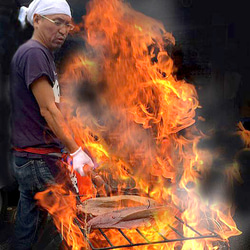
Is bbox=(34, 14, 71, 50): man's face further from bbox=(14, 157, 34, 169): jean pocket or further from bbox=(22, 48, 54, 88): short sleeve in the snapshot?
bbox=(14, 157, 34, 169): jean pocket

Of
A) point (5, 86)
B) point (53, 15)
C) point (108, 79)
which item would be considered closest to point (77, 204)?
point (53, 15)

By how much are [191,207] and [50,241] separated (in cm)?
248

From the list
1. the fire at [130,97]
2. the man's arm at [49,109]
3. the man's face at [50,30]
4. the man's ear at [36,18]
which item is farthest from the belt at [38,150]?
the fire at [130,97]

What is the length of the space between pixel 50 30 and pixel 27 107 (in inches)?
31.8

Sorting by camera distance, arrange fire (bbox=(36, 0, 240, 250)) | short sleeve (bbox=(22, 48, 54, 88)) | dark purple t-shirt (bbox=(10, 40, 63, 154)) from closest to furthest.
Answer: short sleeve (bbox=(22, 48, 54, 88)) → dark purple t-shirt (bbox=(10, 40, 63, 154)) → fire (bbox=(36, 0, 240, 250))

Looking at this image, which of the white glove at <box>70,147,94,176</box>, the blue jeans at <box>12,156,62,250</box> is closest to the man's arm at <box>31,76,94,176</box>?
the white glove at <box>70,147,94,176</box>

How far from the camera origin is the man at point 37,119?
3031mm

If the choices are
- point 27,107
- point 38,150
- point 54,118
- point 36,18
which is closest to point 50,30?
point 36,18

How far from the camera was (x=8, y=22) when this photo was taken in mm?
5844

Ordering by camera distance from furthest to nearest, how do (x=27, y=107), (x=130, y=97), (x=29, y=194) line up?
(x=130, y=97) < (x=29, y=194) < (x=27, y=107)

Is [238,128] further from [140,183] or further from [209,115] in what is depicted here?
[140,183]

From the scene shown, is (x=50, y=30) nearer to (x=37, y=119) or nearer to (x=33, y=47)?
(x=33, y=47)

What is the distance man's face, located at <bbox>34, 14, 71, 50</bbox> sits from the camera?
329cm

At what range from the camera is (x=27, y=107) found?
316cm
